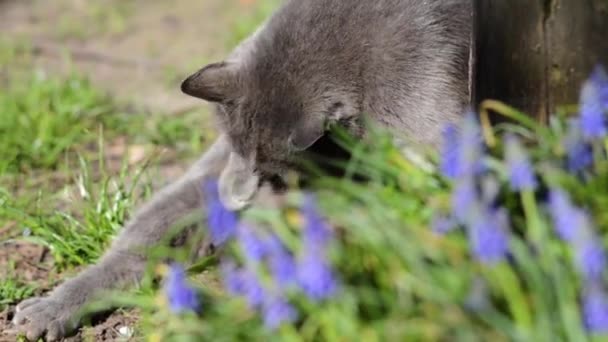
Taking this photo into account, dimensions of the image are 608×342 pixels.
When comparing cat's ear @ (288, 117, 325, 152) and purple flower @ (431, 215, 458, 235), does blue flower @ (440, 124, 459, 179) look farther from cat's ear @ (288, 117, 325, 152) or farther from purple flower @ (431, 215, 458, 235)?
cat's ear @ (288, 117, 325, 152)

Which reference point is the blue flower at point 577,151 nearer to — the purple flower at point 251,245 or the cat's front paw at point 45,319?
the purple flower at point 251,245

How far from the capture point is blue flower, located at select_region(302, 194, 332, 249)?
5.41 ft

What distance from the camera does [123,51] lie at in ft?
16.4

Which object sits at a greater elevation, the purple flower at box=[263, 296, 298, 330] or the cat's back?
the cat's back

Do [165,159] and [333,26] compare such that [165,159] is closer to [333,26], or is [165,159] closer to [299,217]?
[333,26]

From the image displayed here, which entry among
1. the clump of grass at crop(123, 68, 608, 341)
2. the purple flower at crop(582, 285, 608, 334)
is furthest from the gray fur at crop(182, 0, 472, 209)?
the purple flower at crop(582, 285, 608, 334)

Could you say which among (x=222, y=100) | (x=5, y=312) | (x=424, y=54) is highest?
(x=424, y=54)

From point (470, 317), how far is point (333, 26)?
52.0 inches

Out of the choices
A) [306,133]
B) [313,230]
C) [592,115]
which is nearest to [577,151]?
[592,115]

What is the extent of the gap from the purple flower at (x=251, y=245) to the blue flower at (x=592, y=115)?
59cm

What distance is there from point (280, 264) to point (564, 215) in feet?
1.46

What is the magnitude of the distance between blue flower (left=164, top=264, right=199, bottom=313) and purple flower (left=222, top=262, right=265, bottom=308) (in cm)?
7

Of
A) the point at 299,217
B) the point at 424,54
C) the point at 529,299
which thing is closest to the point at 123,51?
the point at 424,54

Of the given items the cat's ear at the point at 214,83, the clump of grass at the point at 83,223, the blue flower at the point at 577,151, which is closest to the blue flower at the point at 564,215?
the blue flower at the point at 577,151
